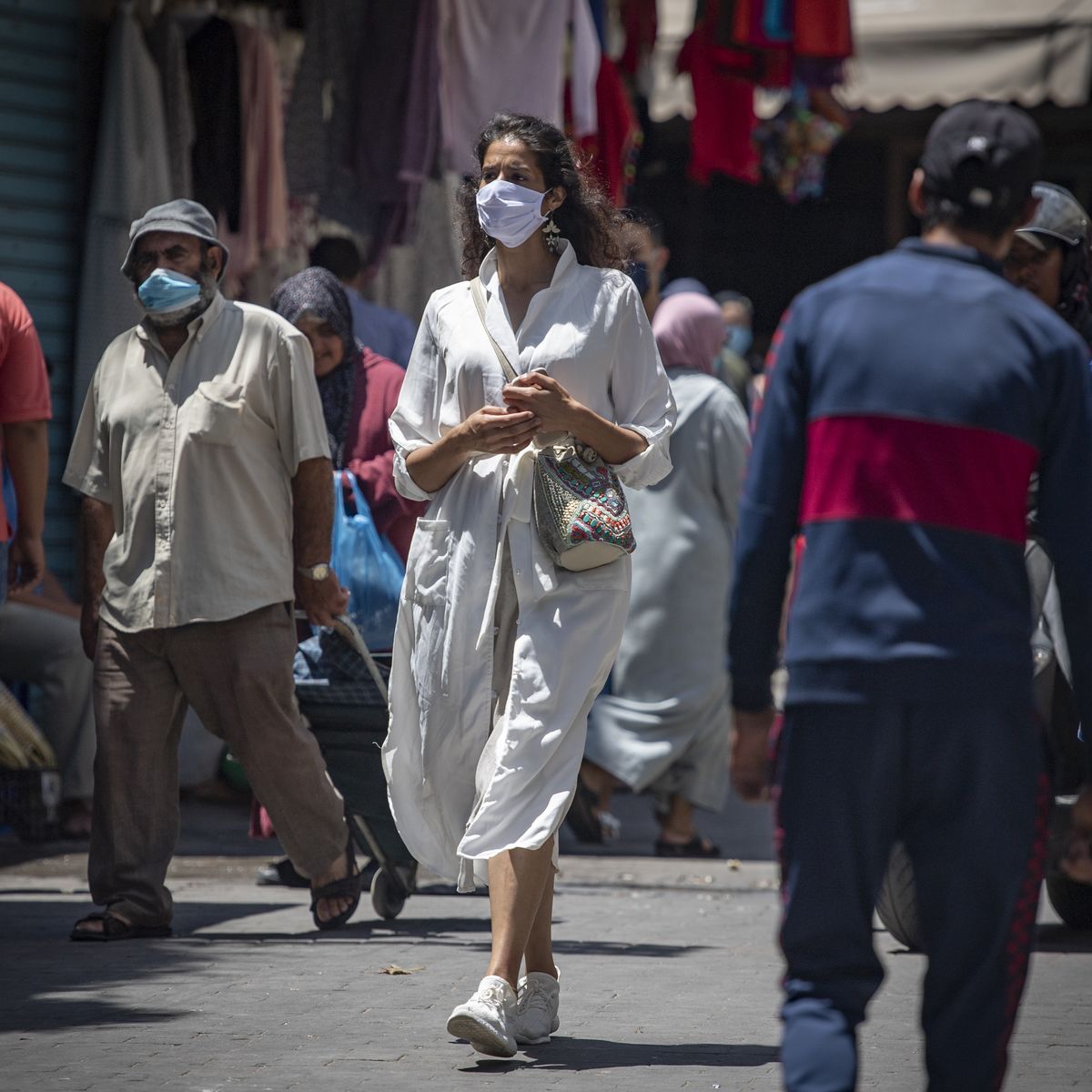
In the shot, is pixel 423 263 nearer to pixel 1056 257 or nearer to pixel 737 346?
pixel 737 346

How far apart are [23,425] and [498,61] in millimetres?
4327

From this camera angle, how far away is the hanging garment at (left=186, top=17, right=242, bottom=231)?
30.8 ft

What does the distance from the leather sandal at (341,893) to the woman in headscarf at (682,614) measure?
2509 mm

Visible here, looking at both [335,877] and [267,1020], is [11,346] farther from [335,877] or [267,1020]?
[267,1020]

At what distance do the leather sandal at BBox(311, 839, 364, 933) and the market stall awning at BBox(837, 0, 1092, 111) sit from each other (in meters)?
8.86

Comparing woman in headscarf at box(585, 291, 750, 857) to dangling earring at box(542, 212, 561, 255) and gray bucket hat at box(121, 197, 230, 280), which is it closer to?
gray bucket hat at box(121, 197, 230, 280)

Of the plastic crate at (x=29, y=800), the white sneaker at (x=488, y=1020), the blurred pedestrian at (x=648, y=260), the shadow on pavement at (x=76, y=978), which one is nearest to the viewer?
the white sneaker at (x=488, y=1020)

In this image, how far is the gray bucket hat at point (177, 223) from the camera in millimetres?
6250

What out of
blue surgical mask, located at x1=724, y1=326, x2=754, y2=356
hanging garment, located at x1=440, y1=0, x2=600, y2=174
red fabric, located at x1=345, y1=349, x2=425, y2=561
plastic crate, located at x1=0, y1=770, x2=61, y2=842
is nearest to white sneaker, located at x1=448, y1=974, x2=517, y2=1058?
red fabric, located at x1=345, y1=349, x2=425, y2=561

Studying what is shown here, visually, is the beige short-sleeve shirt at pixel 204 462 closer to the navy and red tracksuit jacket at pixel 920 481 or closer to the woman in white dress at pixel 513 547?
the woman in white dress at pixel 513 547

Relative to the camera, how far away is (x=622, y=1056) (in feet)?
15.4

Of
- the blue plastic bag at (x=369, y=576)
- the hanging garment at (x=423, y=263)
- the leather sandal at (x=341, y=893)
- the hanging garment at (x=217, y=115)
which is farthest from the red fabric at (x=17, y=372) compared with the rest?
the hanging garment at (x=423, y=263)

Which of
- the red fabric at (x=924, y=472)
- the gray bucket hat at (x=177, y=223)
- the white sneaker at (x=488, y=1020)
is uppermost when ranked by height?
the gray bucket hat at (x=177, y=223)

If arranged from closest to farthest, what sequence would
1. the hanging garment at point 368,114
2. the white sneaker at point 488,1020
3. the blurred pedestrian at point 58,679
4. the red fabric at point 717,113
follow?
the white sneaker at point 488,1020, the blurred pedestrian at point 58,679, the hanging garment at point 368,114, the red fabric at point 717,113
